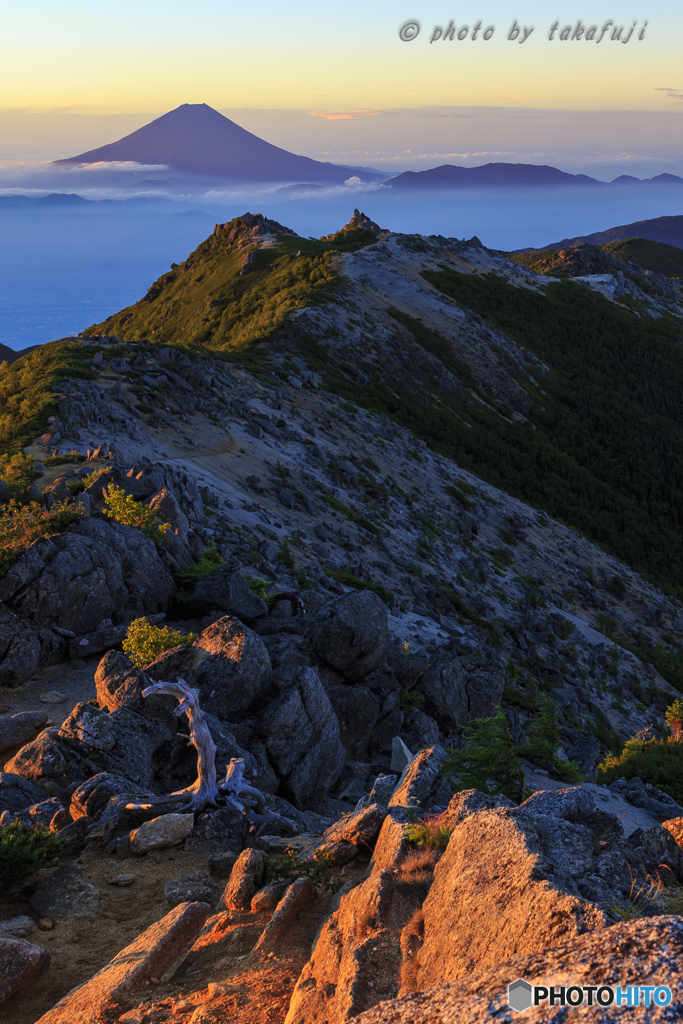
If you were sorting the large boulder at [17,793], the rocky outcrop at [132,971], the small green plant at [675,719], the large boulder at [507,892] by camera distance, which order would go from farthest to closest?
the small green plant at [675,719], the large boulder at [17,793], the rocky outcrop at [132,971], the large boulder at [507,892]

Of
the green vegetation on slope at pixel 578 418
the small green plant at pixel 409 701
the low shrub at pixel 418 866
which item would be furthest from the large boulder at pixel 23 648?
the green vegetation on slope at pixel 578 418

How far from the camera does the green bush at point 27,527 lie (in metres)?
15.7

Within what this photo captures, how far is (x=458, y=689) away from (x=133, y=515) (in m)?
10.3

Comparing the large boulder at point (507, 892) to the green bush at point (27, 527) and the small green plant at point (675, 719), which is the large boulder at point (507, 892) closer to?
the green bush at point (27, 527)

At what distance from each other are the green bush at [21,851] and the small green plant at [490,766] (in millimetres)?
6414

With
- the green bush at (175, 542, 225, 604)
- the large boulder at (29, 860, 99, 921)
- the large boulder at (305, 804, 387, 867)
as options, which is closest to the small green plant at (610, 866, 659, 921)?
the large boulder at (305, 804, 387, 867)

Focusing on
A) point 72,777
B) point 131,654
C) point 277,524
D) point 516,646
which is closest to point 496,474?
point 516,646

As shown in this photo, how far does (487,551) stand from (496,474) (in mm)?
14876

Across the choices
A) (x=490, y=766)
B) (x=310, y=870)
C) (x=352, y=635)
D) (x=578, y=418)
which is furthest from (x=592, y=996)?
(x=578, y=418)

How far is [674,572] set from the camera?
4766 centimetres

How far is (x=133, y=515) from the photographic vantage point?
17781mm

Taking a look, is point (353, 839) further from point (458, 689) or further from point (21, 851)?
point (458, 689)

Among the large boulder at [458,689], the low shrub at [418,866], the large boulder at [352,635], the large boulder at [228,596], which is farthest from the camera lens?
the large boulder at [458,689]

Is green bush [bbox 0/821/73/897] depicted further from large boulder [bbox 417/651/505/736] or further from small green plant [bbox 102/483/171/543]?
large boulder [bbox 417/651/505/736]
